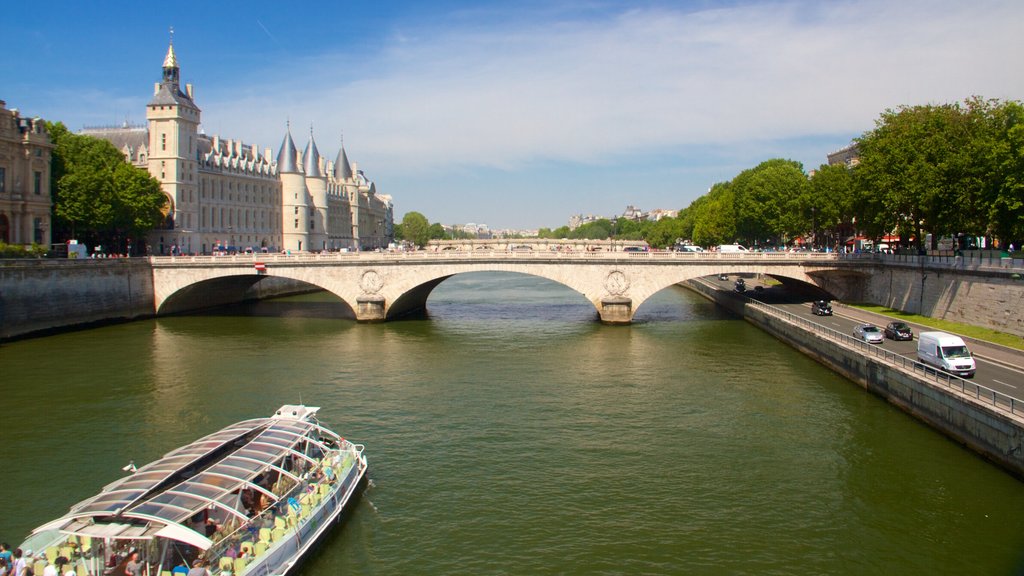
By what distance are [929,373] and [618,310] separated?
30718 millimetres

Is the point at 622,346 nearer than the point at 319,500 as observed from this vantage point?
No

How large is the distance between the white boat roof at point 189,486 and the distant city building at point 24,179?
2116 inches

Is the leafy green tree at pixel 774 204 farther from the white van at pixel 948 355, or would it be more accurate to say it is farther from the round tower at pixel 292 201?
the round tower at pixel 292 201

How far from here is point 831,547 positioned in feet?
66.5

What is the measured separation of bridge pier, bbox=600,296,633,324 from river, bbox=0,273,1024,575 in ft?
25.5

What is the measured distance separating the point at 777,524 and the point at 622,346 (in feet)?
94.5

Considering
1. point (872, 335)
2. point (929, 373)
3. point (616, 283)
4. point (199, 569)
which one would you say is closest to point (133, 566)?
point (199, 569)

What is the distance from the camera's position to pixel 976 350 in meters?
35.9

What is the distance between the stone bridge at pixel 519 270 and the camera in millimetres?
60250

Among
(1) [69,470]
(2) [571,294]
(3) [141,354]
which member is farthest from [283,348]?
(2) [571,294]

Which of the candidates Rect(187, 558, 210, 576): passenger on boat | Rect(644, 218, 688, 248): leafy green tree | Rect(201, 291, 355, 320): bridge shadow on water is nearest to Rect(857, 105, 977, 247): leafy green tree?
Rect(201, 291, 355, 320): bridge shadow on water

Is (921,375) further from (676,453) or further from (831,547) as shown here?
(831,547)

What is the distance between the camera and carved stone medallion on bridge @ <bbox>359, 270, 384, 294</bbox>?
6297 cm

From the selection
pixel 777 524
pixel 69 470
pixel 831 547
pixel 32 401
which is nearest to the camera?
pixel 831 547
